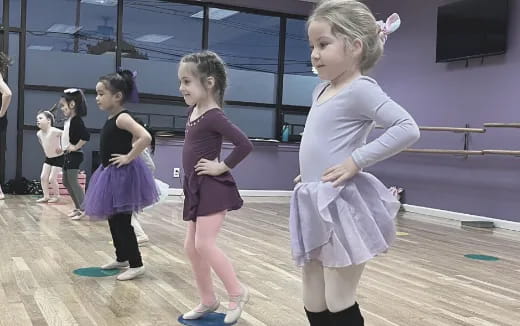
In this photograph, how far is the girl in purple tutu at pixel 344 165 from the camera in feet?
4.63

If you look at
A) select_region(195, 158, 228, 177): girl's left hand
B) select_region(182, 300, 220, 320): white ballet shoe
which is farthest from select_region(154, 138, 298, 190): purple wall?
select_region(195, 158, 228, 177): girl's left hand

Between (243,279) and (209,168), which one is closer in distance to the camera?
(209,168)

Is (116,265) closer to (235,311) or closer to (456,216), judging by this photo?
(235,311)

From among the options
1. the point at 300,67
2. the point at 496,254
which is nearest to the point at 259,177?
the point at 300,67

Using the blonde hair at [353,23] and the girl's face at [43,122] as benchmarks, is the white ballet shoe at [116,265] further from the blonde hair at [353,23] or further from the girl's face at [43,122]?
the girl's face at [43,122]

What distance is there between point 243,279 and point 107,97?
46.8 inches

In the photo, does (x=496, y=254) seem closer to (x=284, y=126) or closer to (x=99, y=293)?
(x=99, y=293)

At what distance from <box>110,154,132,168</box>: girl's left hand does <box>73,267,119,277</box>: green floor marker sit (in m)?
0.60

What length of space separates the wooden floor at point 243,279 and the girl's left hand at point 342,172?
114 cm

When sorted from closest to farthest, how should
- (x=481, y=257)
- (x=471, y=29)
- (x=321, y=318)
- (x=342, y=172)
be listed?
1. (x=342, y=172)
2. (x=321, y=318)
3. (x=481, y=257)
4. (x=471, y=29)

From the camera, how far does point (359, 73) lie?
1532 millimetres

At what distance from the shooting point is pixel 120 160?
2.92 metres

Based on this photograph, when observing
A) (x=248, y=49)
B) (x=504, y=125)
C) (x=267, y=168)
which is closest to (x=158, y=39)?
(x=248, y=49)

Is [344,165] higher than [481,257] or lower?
higher
